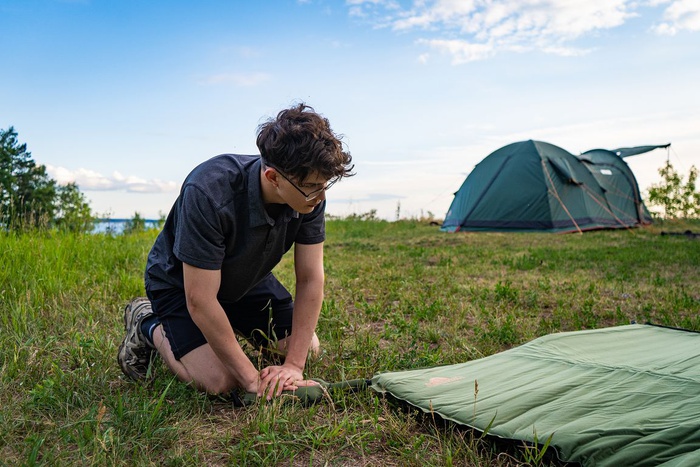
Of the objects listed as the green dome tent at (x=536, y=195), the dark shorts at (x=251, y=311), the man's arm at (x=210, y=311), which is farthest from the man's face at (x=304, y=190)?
the green dome tent at (x=536, y=195)

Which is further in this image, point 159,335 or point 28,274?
point 28,274

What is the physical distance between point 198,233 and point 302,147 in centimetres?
54

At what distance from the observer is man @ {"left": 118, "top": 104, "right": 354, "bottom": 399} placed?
2.26 meters

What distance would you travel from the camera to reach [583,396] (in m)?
2.23

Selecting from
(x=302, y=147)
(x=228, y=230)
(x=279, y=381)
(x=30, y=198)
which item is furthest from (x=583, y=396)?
(x=30, y=198)

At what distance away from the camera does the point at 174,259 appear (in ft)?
8.81

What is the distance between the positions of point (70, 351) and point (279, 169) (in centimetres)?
164

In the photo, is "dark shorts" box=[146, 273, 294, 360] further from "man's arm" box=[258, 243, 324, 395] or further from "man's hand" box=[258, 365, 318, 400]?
"man's hand" box=[258, 365, 318, 400]

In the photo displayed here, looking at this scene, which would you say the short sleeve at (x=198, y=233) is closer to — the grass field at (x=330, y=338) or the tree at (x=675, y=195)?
the grass field at (x=330, y=338)

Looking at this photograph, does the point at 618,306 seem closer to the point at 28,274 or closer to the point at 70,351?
the point at 70,351

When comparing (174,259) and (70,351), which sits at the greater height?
(174,259)

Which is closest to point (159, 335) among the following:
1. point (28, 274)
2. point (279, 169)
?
point (279, 169)

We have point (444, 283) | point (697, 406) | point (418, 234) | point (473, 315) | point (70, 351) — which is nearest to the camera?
point (697, 406)

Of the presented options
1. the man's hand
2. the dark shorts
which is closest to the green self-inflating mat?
the man's hand
